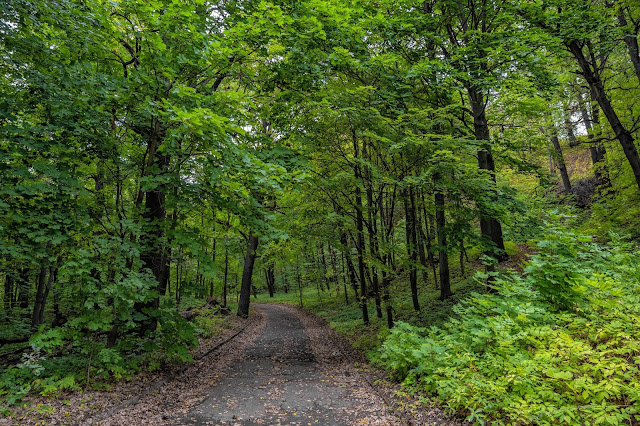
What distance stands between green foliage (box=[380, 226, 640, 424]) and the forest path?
103 cm

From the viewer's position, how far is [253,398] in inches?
242

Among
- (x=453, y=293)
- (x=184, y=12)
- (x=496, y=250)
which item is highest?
(x=184, y=12)

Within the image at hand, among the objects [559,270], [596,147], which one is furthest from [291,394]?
[596,147]

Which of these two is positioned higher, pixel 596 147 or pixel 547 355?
pixel 596 147

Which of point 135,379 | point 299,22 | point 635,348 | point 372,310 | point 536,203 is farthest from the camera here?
point 372,310

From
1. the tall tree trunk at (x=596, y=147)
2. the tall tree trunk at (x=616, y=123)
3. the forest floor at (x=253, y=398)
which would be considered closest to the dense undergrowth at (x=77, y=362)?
the forest floor at (x=253, y=398)

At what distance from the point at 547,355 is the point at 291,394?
4660mm

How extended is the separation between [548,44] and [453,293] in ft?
27.5

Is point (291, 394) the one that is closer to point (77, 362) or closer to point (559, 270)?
point (77, 362)

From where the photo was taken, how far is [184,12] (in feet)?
18.2

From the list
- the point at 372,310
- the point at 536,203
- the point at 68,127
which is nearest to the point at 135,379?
the point at 68,127

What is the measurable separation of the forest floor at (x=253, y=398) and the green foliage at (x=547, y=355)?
1.97 ft

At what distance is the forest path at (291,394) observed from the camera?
511cm

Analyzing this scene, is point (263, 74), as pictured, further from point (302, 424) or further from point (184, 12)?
point (302, 424)
